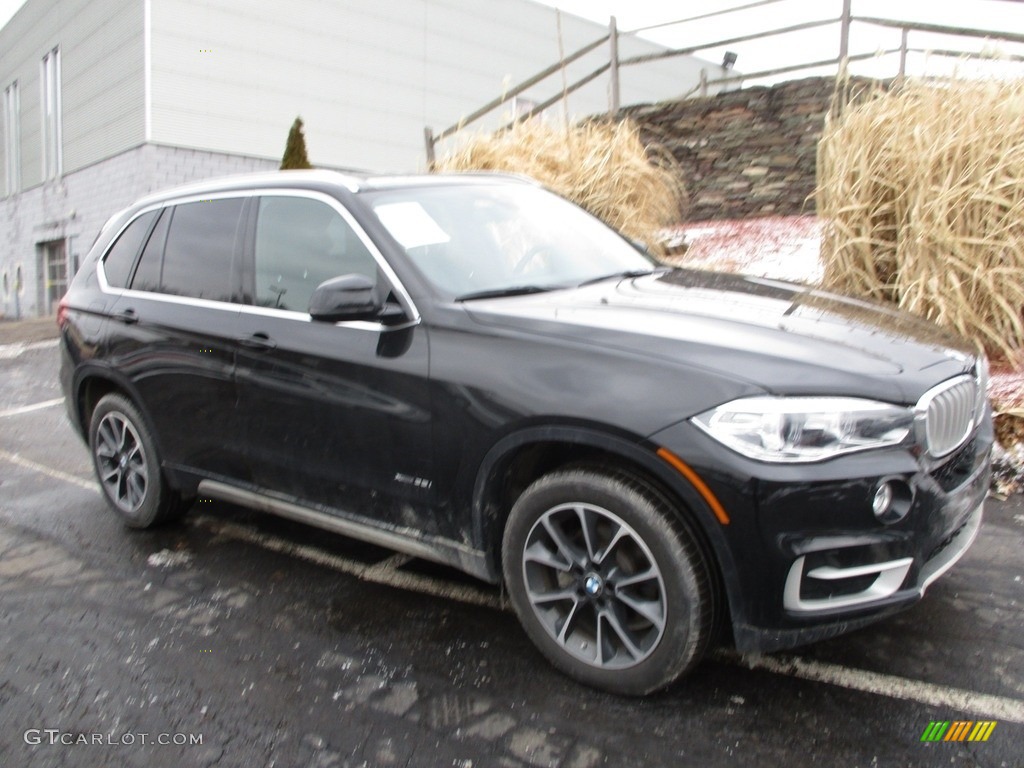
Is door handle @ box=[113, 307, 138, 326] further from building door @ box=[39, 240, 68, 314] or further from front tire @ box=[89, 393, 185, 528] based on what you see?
building door @ box=[39, 240, 68, 314]

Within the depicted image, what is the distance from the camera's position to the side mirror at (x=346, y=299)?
11.0ft

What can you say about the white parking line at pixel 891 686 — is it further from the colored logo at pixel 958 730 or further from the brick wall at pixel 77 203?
the brick wall at pixel 77 203

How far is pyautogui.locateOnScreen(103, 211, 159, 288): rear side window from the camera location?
489cm

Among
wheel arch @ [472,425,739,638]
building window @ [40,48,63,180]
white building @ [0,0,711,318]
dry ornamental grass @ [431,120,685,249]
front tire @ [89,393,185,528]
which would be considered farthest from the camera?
building window @ [40,48,63,180]

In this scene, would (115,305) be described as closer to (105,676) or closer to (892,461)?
(105,676)

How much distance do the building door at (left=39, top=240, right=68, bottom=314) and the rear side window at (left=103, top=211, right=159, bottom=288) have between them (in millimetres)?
23369

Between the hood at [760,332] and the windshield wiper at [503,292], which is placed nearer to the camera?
the hood at [760,332]

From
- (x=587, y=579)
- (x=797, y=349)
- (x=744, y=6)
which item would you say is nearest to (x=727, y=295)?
(x=797, y=349)

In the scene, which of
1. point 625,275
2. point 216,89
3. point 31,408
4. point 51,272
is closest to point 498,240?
point 625,275

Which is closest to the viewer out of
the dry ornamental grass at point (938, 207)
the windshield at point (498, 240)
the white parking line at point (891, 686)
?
the white parking line at point (891, 686)

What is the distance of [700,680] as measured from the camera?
3.15m

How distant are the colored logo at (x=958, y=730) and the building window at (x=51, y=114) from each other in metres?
27.2

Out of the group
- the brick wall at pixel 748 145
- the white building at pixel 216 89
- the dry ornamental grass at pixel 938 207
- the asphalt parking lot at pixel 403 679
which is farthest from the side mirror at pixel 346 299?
the white building at pixel 216 89

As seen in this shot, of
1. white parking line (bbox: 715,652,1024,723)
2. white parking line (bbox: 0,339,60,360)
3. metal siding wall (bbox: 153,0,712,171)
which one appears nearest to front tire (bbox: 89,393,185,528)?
white parking line (bbox: 715,652,1024,723)
